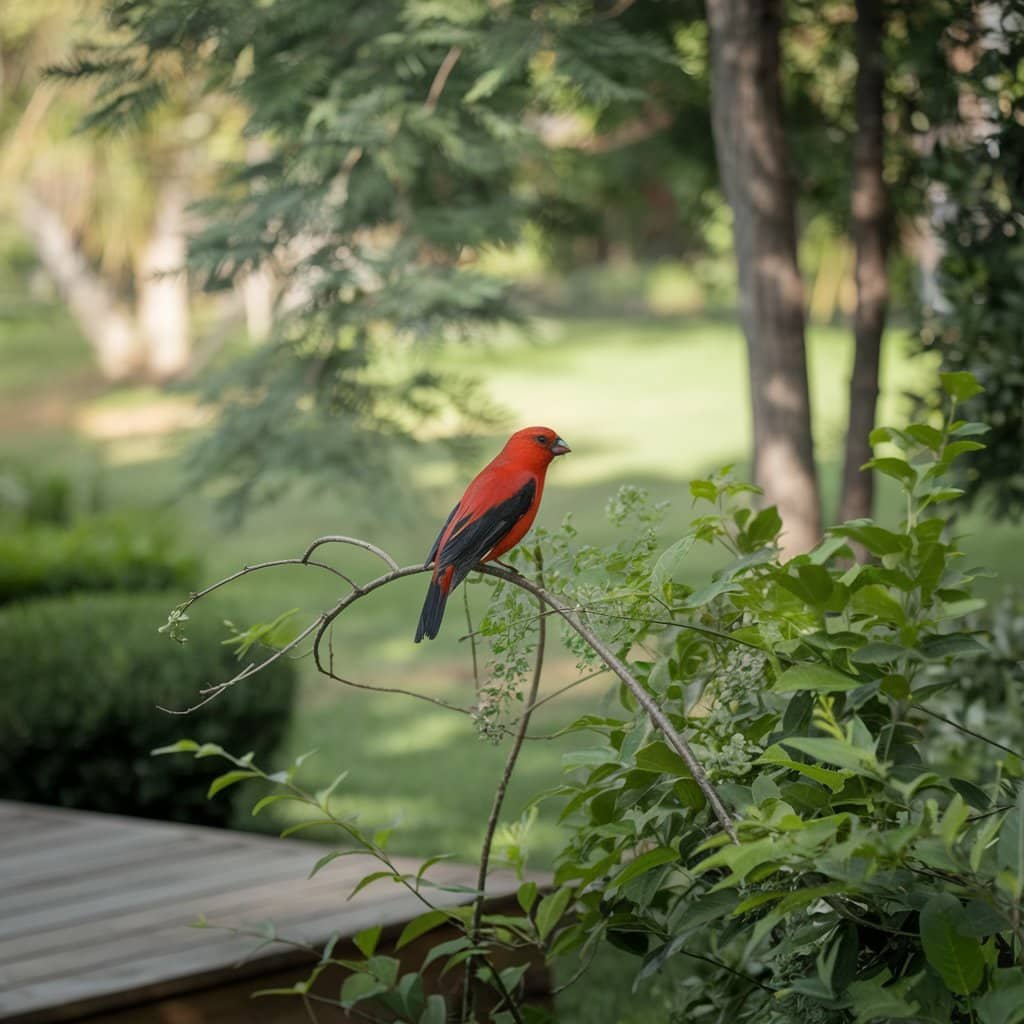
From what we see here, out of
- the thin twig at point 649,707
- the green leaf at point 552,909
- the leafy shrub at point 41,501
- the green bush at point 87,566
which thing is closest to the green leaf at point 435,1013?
the green leaf at point 552,909

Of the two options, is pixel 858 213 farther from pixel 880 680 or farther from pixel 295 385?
pixel 880 680

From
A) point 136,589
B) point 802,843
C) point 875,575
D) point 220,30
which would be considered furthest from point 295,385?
point 802,843

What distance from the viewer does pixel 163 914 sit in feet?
9.96

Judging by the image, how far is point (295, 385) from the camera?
4410 mm

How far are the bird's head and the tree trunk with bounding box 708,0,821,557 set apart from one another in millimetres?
1656

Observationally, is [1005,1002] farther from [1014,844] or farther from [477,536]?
[477,536]

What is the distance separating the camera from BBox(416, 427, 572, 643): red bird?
2.25m

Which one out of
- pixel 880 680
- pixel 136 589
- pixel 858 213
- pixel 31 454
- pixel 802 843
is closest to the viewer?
pixel 802 843

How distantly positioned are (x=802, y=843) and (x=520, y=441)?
49.2 inches

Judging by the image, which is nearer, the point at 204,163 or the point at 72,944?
the point at 72,944

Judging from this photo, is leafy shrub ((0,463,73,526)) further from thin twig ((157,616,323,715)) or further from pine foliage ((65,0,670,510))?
thin twig ((157,616,323,715))

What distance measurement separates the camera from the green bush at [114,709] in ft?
17.0

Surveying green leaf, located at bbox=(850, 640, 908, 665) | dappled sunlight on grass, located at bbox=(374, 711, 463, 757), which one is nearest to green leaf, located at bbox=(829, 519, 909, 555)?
green leaf, located at bbox=(850, 640, 908, 665)

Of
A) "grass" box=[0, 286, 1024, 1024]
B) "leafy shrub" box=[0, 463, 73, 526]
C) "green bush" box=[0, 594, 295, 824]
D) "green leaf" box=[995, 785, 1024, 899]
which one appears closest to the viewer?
"green leaf" box=[995, 785, 1024, 899]
